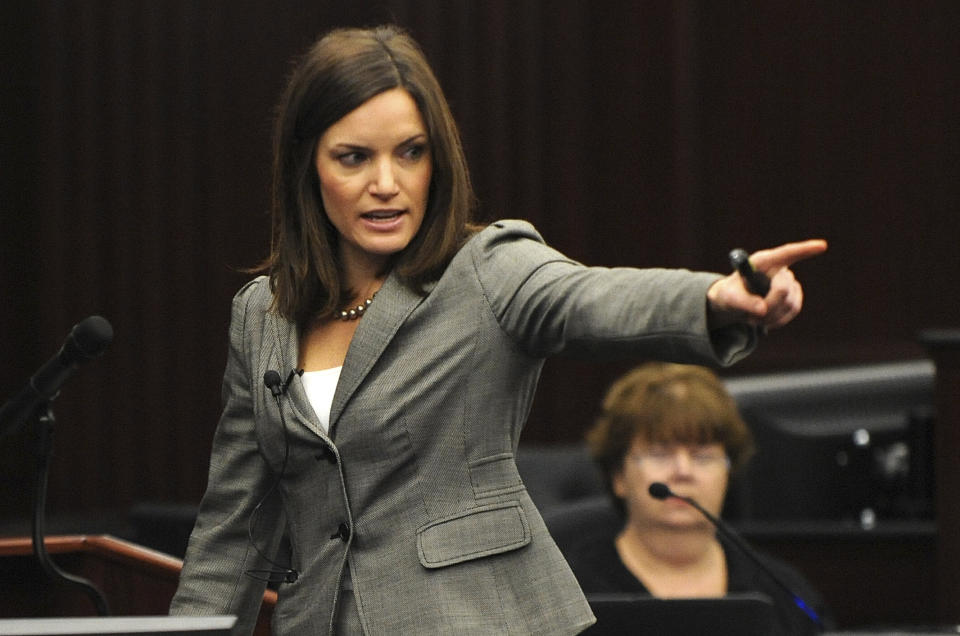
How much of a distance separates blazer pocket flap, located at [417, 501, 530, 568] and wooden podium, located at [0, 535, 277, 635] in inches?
21.7

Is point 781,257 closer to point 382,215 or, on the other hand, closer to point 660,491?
point 382,215

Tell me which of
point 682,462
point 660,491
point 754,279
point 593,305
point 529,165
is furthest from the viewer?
point 529,165

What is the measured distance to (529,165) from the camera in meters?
5.22

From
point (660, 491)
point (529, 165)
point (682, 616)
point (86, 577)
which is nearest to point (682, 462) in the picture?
point (660, 491)

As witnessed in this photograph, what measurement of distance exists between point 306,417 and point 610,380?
12.1ft

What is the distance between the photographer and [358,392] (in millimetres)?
1543

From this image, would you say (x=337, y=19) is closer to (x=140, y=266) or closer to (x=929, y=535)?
(x=140, y=266)

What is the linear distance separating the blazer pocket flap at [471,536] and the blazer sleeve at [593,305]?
0.57ft

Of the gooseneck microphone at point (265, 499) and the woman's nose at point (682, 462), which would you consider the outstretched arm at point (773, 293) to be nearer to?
the gooseneck microphone at point (265, 499)

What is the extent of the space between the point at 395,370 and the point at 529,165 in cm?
374

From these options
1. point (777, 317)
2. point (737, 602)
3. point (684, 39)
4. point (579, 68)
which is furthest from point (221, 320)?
point (777, 317)

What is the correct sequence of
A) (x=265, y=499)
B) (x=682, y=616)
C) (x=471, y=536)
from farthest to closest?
Result: (x=682, y=616)
(x=265, y=499)
(x=471, y=536)

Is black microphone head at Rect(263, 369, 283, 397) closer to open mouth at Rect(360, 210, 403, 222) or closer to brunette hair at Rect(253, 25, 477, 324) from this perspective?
brunette hair at Rect(253, 25, 477, 324)

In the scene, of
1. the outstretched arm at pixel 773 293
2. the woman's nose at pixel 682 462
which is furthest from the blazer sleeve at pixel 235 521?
the woman's nose at pixel 682 462
